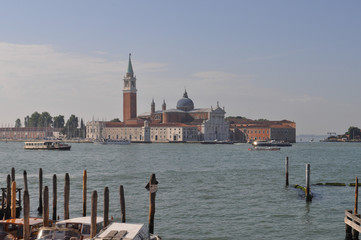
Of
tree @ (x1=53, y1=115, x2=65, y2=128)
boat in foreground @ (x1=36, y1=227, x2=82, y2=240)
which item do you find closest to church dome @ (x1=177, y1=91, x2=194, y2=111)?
tree @ (x1=53, y1=115, x2=65, y2=128)

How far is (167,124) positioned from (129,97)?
11.4 metres

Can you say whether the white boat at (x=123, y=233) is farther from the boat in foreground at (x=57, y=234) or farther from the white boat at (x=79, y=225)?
the white boat at (x=79, y=225)

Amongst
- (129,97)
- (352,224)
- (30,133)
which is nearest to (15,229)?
(352,224)

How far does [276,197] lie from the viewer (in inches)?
892

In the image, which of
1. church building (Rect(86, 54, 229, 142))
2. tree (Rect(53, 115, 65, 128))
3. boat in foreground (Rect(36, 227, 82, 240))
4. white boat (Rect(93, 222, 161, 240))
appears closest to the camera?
white boat (Rect(93, 222, 161, 240))

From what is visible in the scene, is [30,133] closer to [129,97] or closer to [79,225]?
[129,97]

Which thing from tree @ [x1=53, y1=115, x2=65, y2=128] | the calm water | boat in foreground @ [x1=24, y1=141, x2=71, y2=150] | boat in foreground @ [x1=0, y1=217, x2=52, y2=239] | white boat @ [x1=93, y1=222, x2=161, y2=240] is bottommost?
the calm water

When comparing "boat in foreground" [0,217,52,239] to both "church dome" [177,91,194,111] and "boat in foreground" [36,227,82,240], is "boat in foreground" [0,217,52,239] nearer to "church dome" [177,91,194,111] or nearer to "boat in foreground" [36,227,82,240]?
"boat in foreground" [36,227,82,240]

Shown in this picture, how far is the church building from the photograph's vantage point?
4920 inches

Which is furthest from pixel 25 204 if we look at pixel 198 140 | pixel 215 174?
pixel 198 140

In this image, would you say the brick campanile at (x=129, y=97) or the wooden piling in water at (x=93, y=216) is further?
the brick campanile at (x=129, y=97)

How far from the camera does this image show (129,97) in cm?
12675

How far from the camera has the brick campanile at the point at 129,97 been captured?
127000mm

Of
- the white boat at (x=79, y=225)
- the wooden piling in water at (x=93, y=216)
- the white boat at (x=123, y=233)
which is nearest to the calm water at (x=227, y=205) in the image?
the white boat at (x=79, y=225)
